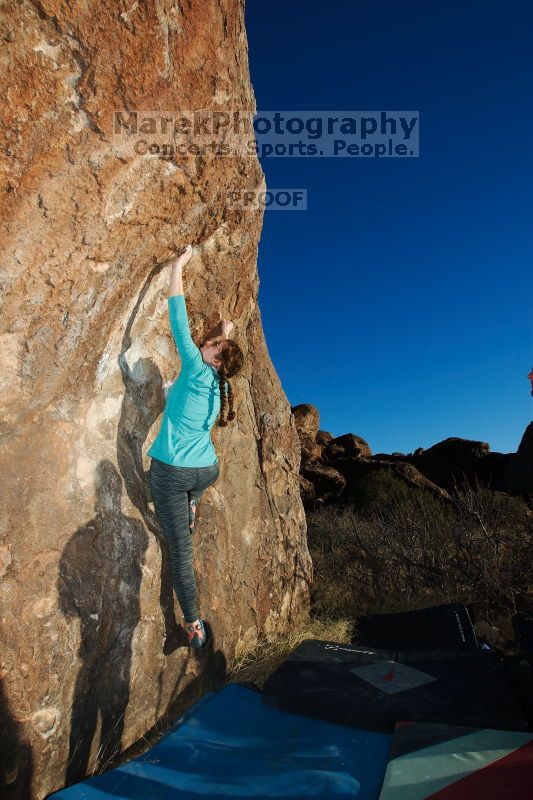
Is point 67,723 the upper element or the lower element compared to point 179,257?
lower

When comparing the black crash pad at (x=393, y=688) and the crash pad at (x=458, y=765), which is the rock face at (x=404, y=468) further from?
the crash pad at (x=458, y=765)

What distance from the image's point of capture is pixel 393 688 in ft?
11.5

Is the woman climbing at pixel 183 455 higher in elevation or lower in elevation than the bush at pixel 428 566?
higher

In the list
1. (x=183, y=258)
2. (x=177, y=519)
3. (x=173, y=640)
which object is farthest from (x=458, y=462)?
(x=177, y=519)

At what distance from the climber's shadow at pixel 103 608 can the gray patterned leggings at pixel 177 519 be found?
0.29 meters

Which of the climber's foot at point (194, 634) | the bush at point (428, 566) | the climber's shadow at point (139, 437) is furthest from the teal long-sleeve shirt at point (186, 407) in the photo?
the bush at point (428, 566)

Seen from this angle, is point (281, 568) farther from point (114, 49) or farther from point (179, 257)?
point (114, 49)

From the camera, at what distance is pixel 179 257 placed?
424 centimetres

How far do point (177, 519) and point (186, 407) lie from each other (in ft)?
2.63

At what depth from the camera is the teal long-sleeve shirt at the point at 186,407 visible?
142 inches

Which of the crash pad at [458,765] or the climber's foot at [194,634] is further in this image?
the climber's foot at [194,634]

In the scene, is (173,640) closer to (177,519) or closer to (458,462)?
(177,519)

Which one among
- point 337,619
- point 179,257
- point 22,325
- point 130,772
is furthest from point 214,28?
point 337,619

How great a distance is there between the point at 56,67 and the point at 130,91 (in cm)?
47
